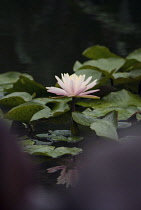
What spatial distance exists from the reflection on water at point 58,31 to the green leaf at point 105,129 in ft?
2.57

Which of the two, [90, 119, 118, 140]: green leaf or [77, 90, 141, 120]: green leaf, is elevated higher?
[90, 119, 118, 140]: green leaf

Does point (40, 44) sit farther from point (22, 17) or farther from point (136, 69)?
point (136, 69)

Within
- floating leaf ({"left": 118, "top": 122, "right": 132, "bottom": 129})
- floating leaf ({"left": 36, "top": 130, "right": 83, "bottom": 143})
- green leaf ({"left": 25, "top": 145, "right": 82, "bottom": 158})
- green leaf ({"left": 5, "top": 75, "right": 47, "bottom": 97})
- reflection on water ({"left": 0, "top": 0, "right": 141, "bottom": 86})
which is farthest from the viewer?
reflection on water ({"left": 0, "top": 0, "right": 141, "bottom": 86})

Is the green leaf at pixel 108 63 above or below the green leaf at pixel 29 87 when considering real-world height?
above

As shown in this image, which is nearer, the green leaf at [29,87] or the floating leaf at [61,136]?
the floating leaf at [61,136]

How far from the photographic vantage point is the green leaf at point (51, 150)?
3.61 feet

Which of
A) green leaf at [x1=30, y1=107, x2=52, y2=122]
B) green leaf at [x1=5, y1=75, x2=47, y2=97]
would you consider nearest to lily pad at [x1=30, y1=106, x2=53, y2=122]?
green leaf at [x1=30, y1=107, x2=52, y2=122]

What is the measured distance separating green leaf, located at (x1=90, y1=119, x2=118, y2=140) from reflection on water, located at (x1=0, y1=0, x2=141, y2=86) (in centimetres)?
78

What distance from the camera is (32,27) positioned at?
3.62 m

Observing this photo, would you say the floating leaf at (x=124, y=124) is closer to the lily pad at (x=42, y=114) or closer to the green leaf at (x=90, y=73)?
the lily pad at (x=42, y=114)

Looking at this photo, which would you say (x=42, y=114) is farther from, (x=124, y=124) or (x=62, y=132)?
(x=124, y=124)

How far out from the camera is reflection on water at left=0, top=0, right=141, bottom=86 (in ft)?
8.30

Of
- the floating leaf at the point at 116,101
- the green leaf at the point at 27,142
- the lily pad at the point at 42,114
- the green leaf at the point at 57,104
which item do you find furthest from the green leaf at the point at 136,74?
the green leaf at the point at 27,142

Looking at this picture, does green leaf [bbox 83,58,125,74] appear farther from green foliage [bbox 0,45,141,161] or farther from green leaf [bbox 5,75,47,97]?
green leaf [bbox 5,75,47,97]
